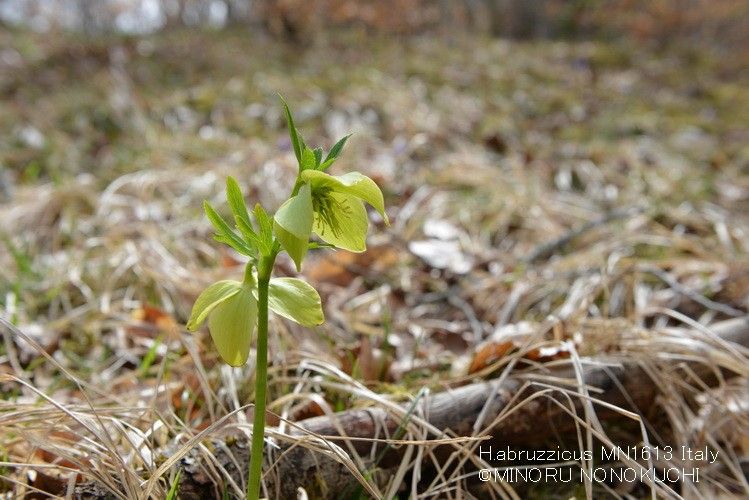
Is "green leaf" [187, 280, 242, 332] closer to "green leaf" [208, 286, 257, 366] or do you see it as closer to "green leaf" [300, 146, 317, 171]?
"green leaf" [208, 286, 257, 366]

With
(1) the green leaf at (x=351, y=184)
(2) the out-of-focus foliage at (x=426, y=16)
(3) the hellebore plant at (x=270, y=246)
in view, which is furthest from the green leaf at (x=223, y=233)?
(2) the out-of-focus foliage at (x=426, y=16)

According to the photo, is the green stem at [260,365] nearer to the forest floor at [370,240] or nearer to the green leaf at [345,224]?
the green leaf at [345,224]

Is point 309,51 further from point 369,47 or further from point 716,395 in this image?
point 716,395

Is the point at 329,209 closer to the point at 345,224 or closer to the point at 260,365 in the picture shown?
the point at 345,224

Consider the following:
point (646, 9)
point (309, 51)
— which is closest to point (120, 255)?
point (309, 51)

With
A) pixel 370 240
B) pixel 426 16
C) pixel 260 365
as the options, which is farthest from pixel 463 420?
pixel 426 16

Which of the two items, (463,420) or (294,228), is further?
(463,420)
